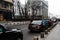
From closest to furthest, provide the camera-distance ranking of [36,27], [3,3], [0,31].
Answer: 1. [0,31]
2. [36,27]
3. [3,3]

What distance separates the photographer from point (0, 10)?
6438 centimetres

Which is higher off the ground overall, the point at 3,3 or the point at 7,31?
the point at 3,3

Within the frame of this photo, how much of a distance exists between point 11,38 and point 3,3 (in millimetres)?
57110

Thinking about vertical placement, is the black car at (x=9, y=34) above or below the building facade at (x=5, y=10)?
below

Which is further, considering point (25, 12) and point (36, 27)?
point (25, 12)

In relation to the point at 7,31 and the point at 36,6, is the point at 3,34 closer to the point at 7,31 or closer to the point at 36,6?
the point at 7,31

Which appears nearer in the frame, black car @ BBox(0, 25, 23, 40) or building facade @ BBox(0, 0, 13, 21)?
black car @ BBox(0, 25, 23, 40)

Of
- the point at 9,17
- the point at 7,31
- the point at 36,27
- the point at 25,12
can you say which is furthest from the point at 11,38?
the point at 25,12

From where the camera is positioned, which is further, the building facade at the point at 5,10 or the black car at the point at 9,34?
the building facade at the point at 5,10

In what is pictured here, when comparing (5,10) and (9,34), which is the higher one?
(5,10)

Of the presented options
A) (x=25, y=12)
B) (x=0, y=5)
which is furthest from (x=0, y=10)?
(x=25, y=12)

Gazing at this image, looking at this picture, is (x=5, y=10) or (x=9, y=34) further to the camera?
(x=5, y=10)

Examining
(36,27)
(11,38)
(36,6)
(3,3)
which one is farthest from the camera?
(36,6)

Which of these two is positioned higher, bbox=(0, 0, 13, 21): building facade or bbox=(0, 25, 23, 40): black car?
bbox=(0, 0, 13, 21): building facade
